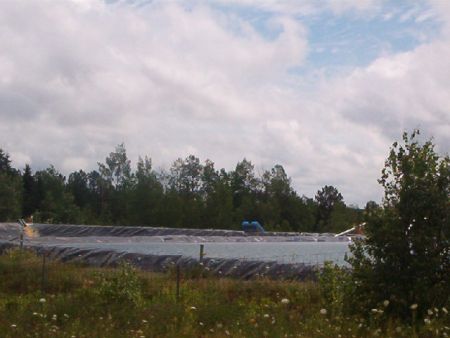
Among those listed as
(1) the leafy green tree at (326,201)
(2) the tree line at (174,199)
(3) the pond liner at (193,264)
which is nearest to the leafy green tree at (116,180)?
(2) the tree line at (174,199)

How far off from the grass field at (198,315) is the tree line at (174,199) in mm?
50306

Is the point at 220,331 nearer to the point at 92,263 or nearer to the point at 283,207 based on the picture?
the point at 92,263

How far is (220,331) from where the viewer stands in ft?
32.8

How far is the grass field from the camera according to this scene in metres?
9.49

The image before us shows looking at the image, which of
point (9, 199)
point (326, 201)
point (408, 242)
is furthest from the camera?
point (326, 201)

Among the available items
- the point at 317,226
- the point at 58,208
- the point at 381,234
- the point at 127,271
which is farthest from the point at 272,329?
the point at 317,226

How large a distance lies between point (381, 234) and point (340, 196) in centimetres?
7813

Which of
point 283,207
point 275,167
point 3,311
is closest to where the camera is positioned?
point 3,311

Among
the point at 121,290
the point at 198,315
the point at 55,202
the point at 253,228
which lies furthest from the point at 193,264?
the point at 55,202

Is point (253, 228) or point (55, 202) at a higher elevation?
point (55, 202)

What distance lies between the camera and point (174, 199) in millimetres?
72188

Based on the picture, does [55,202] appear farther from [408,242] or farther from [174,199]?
[408,242]

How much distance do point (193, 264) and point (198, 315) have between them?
933 cm

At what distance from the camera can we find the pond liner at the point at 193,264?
1828cm
